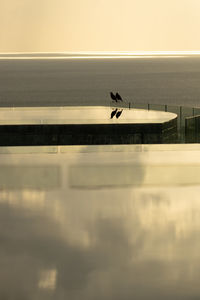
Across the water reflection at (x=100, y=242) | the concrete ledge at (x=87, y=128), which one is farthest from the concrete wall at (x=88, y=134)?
the water reflection at (x=100, y=242)

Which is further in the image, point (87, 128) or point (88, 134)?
point (87, 128)

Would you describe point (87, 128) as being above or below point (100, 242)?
above

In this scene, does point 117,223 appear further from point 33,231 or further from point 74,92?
point 74,92

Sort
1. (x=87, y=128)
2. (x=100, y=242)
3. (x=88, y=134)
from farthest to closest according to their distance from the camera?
(x=87, y=128) → (x=88, y=134) → (x=100, y=242)

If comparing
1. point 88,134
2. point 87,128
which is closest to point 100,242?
point 88,134

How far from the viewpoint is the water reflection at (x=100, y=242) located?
7.82m

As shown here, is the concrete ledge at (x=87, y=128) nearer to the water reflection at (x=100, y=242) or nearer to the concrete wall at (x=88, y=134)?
the concrete wall at (x=88, y=134)

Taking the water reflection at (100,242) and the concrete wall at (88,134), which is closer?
the water reflection at (100,242)

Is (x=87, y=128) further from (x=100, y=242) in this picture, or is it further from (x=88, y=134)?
(x=100, y=242)

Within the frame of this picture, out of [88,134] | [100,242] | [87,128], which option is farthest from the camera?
[87,128]

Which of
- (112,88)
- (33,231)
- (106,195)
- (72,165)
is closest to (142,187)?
(106,195)

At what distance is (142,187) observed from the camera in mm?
12828

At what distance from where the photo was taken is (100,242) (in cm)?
939

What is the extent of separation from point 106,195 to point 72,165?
2.54 m
